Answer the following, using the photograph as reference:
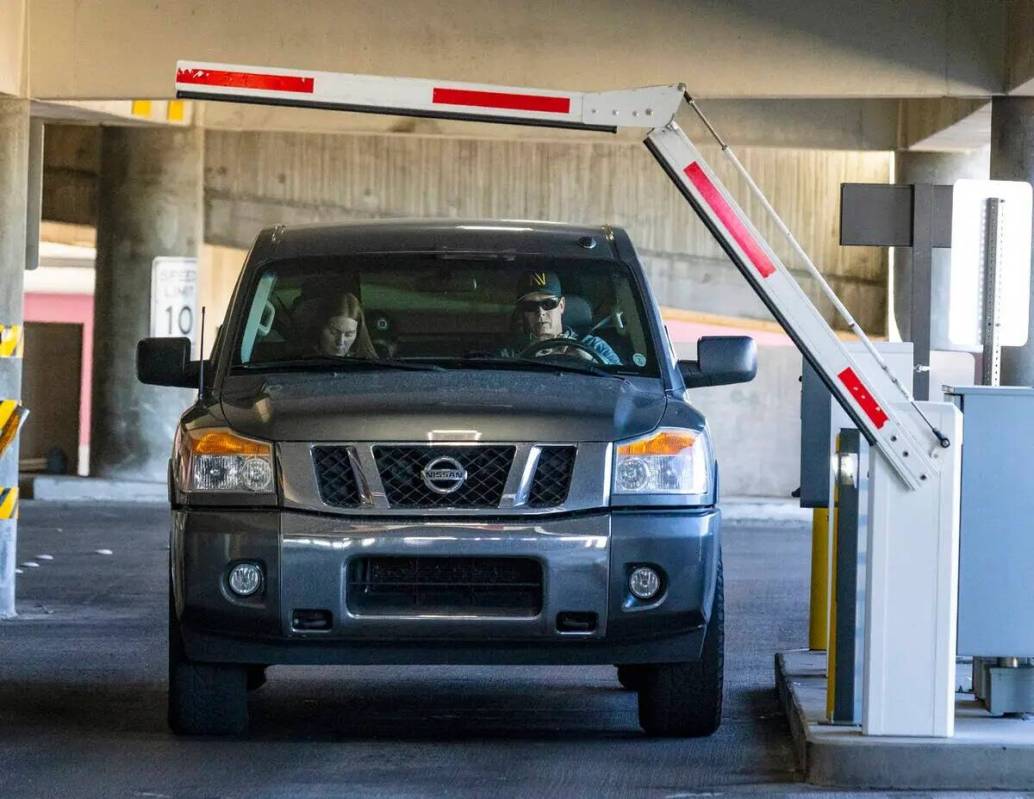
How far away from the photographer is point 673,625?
287 inches

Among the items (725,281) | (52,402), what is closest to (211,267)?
(52,402)

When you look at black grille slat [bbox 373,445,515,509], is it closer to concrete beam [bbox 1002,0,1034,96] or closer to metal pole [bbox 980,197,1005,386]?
metal pole [bbox 980,197,1005,386]

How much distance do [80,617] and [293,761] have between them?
5.45 metres

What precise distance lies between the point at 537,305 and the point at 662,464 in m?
1.19

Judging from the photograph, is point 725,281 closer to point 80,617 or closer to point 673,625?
point 80,617

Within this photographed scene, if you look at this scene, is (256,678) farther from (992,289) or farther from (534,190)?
(534,190)

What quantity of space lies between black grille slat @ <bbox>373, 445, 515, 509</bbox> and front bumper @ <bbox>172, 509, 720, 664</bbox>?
85 mm

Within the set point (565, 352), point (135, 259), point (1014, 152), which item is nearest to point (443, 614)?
point (565, 352)

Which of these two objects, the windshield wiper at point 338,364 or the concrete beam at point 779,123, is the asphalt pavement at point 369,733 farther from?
the concrete beam at point 779,123

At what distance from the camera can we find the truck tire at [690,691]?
→ 24.9 feet

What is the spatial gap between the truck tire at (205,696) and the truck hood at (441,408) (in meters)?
0.82

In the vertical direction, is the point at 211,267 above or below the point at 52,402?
above

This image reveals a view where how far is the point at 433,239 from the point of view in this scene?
28.1ft

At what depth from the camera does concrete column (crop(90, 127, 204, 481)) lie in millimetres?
24953
